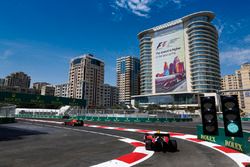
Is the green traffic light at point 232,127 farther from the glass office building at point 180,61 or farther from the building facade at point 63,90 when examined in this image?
the building facade at point 63,90

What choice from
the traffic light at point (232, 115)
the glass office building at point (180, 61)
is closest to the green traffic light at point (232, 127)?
the traffic light at point (232, 115)

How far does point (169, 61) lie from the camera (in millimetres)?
121688

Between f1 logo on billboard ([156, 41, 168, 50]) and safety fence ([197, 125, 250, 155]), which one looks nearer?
safety fence ([197, 125, 250, 155])

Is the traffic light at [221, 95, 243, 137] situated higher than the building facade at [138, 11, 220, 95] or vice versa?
the building facade at [138, 11, 220, 95]

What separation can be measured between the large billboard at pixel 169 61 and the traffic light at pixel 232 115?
354 ft

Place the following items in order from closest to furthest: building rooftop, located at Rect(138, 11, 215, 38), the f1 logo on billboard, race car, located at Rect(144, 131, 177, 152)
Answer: race car, located at Rect(144, 131, 177, 152) < building rooftop, located at Rect(138, 11, 215, 38) < the f1 logo on billboard

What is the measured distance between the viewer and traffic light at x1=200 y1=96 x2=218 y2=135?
914cm

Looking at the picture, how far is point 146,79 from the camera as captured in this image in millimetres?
131500

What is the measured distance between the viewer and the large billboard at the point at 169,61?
11568 cm

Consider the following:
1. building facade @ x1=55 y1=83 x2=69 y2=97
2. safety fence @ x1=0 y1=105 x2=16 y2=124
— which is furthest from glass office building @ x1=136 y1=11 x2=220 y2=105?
safety fence @ x1=0 y1=105 x2=16 y2=124

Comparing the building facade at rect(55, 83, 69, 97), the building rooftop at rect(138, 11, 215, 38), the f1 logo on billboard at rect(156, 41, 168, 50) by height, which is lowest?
the building facade at rect(55, 83, 69, 97)

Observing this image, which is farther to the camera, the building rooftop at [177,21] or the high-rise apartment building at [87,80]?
the high-rise apartment building at [87,80]

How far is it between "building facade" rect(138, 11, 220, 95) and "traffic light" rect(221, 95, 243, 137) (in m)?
102

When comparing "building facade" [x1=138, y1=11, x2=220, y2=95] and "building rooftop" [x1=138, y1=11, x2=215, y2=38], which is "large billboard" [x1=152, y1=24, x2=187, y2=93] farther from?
"building rooftop" [x1=138, y1=11, x2=215, y2=38]
